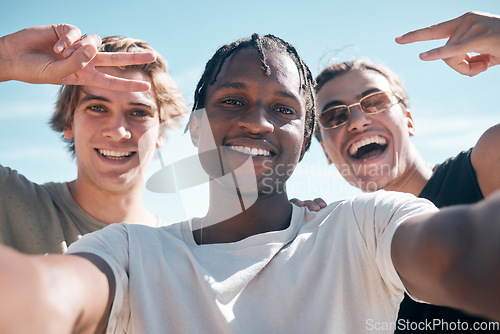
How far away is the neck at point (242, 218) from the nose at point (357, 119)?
5.90ft

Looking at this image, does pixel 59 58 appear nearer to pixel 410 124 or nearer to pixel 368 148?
pixel 368 148

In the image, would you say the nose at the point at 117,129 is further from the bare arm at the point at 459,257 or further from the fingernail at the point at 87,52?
the bare arm at the point at 459,257

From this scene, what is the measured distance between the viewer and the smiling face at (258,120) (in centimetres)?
247

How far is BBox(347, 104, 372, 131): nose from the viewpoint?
4098 millimetres

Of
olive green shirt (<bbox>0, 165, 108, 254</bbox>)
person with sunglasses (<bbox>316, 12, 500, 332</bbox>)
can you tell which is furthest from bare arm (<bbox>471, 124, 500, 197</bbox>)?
olive green shirt (<bbox>0, 165, 108, 254</bbox>)

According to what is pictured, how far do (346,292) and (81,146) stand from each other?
3035 millimetres

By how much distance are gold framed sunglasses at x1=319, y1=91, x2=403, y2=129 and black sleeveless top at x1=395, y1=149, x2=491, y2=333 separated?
826 millimetres

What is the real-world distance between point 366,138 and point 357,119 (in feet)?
0.68

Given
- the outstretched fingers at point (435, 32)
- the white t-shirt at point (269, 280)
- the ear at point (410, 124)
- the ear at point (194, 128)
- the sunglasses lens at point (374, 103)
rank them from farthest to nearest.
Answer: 1. the ear at point (410, 124)
2. the sunglasses lens at point (374, 103)
3. the ear at point (194, 128)
4. the outstretched fingers at point (435, 32)
5. the white t-shirt at point (269, 280)

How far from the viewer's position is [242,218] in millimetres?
2516

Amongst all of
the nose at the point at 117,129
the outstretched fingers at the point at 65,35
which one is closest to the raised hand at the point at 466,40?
the outstretched fingers at the point at 65,35

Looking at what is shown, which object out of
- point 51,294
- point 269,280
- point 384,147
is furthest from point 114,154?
point 51,294

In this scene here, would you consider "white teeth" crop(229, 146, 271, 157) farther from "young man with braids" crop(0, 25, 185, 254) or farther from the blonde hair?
the blonde hair

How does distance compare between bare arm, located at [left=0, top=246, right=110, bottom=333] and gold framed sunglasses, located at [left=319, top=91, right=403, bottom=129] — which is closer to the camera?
bare arm, located at [left=0, top=246, right=110, bottom=333]
